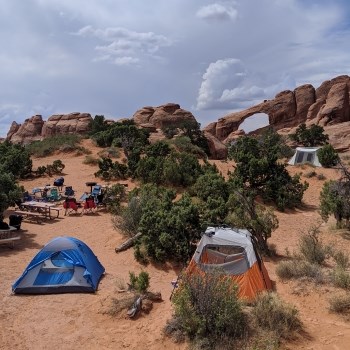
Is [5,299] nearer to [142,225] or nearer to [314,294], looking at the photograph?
[142,225]

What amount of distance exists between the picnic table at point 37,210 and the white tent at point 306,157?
20757 mm

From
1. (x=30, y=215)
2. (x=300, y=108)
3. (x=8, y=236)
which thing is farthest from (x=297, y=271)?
(x=300, y=108)

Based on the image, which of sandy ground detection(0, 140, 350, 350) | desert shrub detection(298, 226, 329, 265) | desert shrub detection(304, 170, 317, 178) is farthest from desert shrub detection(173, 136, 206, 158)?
desert shrub detection(298, 226, 329, 265)

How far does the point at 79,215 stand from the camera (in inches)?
653

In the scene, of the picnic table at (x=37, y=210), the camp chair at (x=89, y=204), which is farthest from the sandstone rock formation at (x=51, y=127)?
the camp chair at (x=89, y=204)

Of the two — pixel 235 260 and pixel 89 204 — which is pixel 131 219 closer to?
pixel 89 204

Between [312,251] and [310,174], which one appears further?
[310,174]

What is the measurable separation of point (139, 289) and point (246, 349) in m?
3.00

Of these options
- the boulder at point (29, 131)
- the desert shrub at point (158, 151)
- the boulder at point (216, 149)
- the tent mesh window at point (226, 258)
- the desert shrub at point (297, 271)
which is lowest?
the desert shrub at point (297, 271)

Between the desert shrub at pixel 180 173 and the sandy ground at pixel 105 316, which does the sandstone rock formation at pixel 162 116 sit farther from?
the sandy ground at pixel 105 316

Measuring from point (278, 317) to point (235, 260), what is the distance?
2.43 metres

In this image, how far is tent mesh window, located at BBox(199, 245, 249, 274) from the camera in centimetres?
853

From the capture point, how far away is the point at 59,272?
28.7ft

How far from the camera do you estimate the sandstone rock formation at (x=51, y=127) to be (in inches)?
2132
